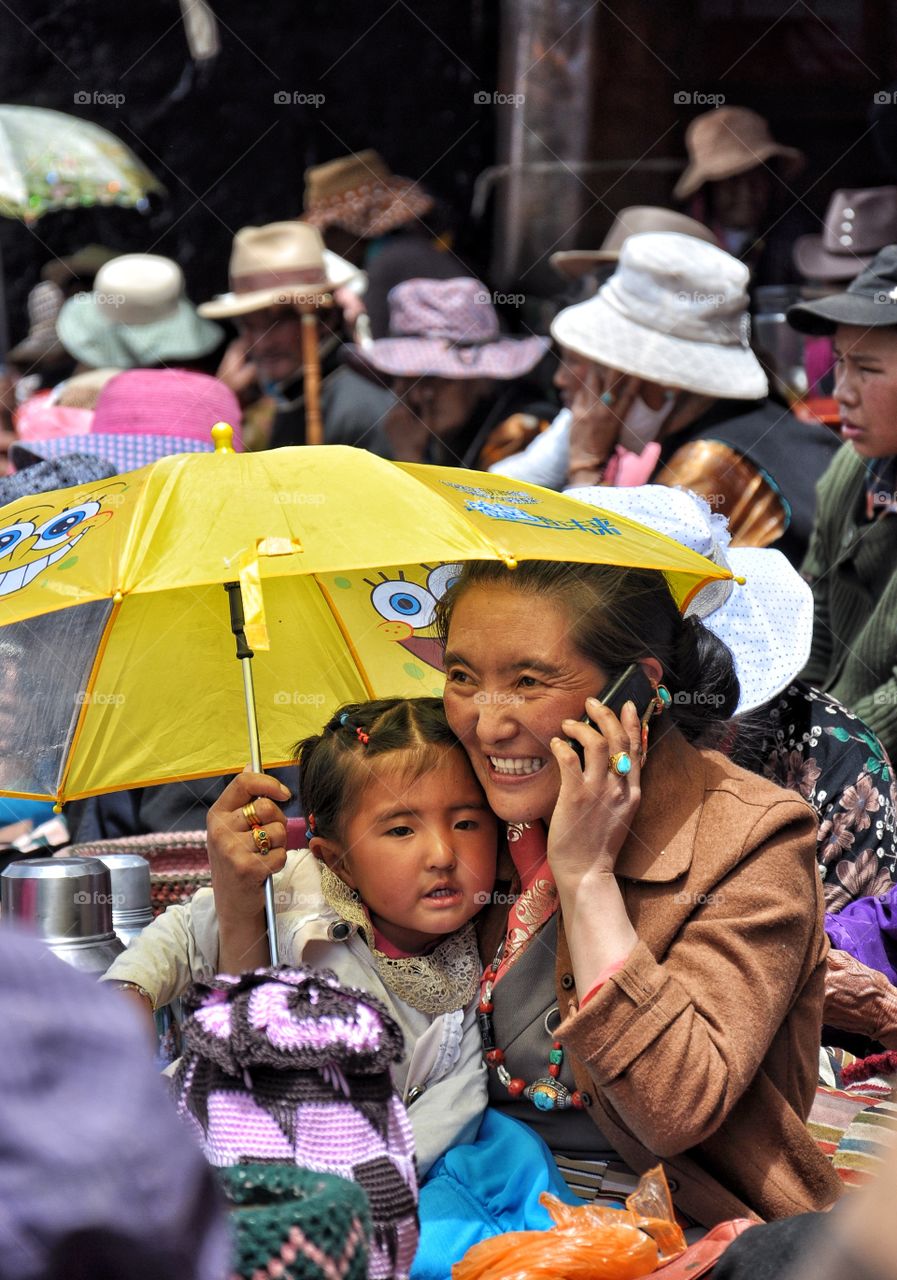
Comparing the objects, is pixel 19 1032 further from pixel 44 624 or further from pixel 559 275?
pixel 559 275

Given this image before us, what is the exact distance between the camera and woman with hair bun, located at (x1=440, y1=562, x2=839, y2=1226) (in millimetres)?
2176

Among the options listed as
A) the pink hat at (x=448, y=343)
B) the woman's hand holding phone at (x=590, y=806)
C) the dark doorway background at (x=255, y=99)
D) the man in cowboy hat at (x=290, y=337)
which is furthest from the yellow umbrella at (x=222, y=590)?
the dark doorway background at (x=255, y=99)

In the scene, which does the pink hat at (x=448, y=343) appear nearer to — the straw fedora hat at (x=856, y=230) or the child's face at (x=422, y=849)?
the straw fedora hat at (x=856, y=230)

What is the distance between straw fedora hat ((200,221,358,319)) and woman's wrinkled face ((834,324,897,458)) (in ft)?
11.1

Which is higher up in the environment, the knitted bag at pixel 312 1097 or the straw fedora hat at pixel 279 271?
the knitted bag at pixel 312 1097

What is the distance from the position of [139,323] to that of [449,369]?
1947 mm

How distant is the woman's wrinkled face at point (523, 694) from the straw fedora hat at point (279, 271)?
4.87 m

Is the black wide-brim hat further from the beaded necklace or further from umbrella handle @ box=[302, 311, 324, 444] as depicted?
umbrella handle @ box=[302, 311, 324, 444]

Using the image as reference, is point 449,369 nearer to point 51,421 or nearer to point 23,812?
point 51,421

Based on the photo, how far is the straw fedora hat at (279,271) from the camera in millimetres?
7273

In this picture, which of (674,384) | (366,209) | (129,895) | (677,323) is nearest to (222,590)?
(129,895)

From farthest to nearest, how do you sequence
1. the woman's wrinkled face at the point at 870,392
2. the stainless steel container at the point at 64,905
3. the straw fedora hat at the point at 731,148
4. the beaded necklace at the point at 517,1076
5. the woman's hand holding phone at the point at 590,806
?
1. the straw fedora hat at the point at 731,148
2. the woman's wrinkled face at the point at 870,392
3. the stainless steel container at the point at 64,905
4. the beaded necklace at the point at 517,1076
5. the woman's hand holding phone at the point at 590,806

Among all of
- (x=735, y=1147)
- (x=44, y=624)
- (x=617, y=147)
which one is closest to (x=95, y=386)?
(x=617, y=147)

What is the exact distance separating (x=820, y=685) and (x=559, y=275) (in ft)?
10.6
